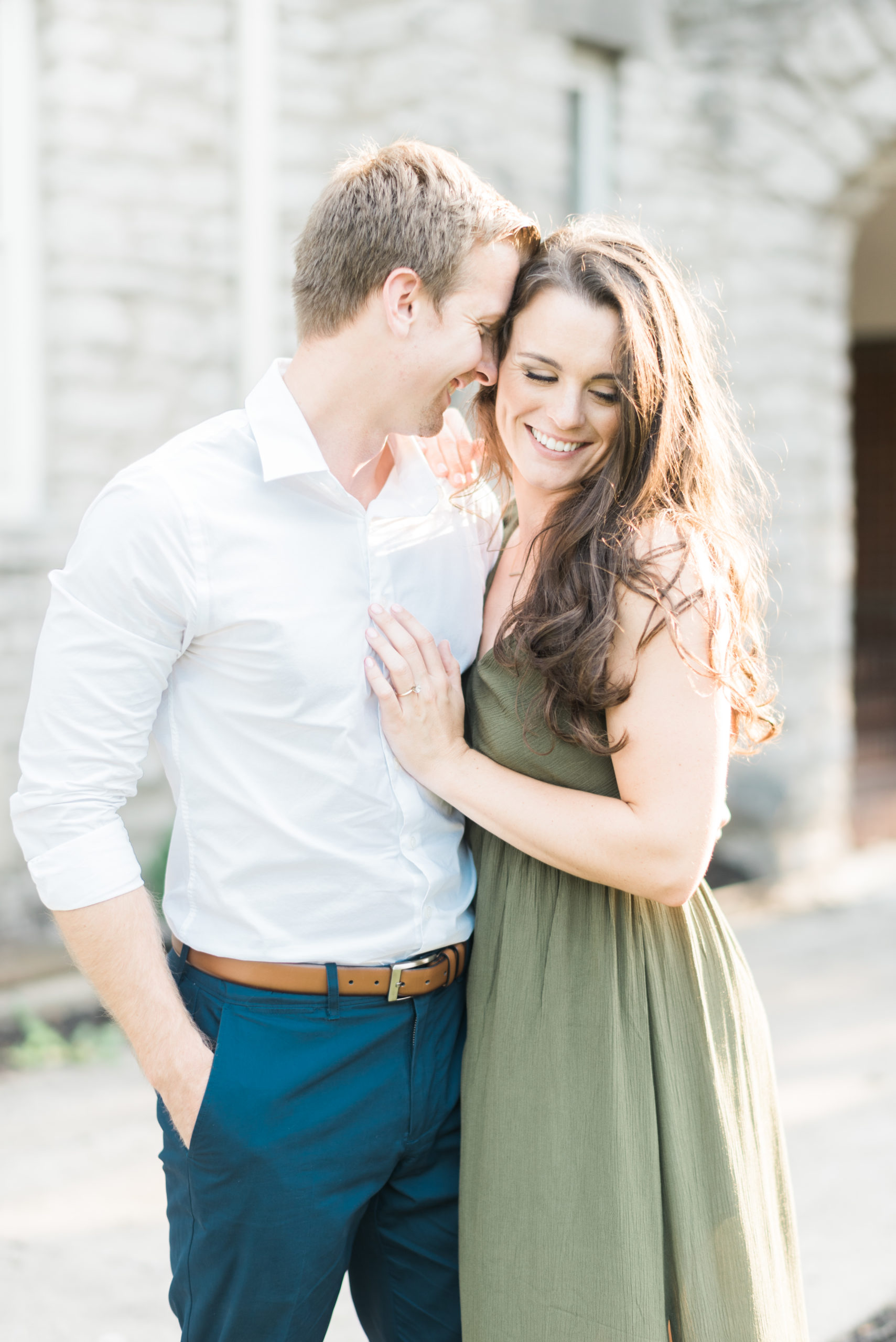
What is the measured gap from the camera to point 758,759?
6.23 metres

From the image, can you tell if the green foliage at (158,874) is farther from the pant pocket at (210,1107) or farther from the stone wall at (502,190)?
the pant pocket at (210,1107)

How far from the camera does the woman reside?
1673 mm

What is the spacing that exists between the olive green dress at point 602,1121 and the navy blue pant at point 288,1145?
12 cm

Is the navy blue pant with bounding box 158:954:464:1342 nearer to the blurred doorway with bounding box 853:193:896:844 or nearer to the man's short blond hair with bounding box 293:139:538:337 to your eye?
the man's short blond hair with bounding box 293:139:538:337

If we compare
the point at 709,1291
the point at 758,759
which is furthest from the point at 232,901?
the point at 758,759

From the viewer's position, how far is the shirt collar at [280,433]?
163 centimetres

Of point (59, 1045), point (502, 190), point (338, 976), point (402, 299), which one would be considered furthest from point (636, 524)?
point (502, 190)

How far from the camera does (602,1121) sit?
1694 mm

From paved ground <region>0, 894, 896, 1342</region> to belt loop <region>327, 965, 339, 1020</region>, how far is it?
140cm

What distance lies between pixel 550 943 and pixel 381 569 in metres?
0.58

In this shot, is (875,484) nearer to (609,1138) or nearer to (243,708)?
(609,1138)

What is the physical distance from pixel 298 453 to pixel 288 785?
44cm

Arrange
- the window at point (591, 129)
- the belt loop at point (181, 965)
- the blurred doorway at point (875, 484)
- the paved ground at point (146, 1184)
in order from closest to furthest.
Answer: the belt loop at point (181, 965)
the paved ground at point (146, 1184)
the window at point (591, 129)
the blurred doorway at point (875, 484)

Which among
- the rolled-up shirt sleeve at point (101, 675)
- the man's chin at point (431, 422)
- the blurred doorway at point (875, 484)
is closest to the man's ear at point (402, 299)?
the man's chin at point (431, 422)
